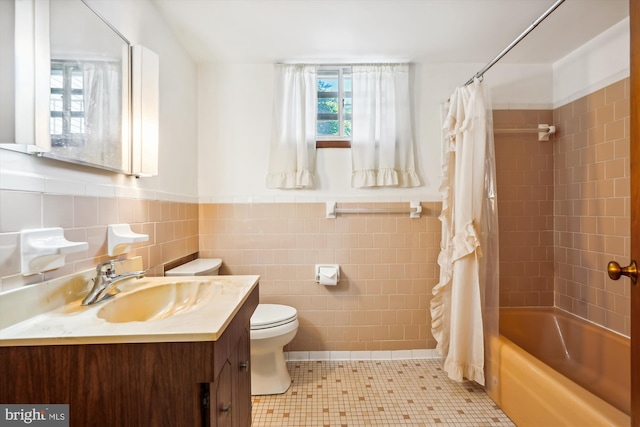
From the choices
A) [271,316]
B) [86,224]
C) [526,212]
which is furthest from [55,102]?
[526,212]

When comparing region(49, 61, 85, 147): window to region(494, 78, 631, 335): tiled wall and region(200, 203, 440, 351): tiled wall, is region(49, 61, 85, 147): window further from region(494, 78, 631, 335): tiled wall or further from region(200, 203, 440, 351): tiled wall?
region(494, 78, 631, 335): tiled wall

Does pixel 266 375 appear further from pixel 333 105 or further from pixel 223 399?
pixel 333 105

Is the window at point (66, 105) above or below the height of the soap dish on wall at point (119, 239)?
above

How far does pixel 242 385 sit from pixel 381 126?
191 centimetres

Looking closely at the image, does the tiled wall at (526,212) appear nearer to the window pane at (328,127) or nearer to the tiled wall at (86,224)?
the window pane at (328,127)

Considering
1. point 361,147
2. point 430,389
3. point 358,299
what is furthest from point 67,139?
point 430,389

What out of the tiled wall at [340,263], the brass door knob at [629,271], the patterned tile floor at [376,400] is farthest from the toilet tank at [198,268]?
the brass door knob at [629,271]

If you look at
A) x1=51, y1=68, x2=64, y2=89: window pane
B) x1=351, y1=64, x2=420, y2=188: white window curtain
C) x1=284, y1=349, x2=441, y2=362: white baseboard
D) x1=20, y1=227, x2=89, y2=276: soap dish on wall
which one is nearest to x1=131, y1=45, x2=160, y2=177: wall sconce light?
x1=51, y1=68, x2=64, y2=89: window pane

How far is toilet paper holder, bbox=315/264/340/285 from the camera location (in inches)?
92.4

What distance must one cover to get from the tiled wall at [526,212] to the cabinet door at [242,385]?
1.90 metres

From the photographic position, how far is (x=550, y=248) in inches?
92.6

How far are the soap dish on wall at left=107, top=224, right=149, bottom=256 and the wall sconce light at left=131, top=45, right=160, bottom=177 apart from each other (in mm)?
288

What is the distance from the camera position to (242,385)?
1.26 metres

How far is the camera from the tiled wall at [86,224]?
0.90 meters
